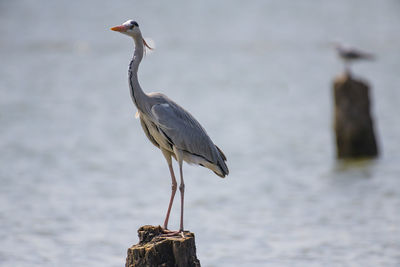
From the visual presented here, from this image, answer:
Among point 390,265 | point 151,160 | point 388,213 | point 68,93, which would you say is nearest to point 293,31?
point 68,93

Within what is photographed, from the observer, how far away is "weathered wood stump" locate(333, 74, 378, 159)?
44.4 ft

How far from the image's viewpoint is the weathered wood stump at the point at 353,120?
44.4 feet

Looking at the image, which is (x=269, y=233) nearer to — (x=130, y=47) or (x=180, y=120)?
(x=180, y=120)

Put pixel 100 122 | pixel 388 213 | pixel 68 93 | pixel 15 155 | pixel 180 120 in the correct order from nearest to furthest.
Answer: pixel 180 120 < pixel 388 213 < pixel 15 155 < pixel 100 122 < pixel 68 93

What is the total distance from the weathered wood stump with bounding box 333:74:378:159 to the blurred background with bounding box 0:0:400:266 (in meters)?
0.35

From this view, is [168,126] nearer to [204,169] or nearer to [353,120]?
[353,120]

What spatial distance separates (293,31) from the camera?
127ft

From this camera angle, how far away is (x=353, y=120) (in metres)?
13.8

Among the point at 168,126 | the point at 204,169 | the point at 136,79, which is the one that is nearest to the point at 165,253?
the point at 168,126

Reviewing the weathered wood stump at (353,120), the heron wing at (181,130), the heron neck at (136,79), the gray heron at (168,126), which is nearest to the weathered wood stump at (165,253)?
the gray heron at (168,126)

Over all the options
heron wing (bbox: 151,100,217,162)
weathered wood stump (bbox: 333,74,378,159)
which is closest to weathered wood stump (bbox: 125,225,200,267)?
heron wing (bbox: 151,100,217,162)

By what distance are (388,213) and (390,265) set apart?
2483mm

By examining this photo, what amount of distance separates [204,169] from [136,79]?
848cm

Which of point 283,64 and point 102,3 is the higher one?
point 102,3
